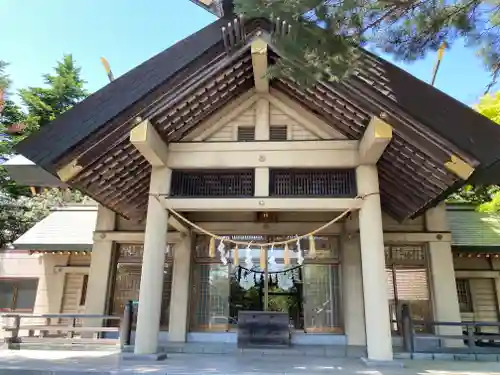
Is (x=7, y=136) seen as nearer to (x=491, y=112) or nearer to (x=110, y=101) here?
(x=110, y=101)

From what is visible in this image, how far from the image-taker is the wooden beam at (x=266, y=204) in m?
5.33

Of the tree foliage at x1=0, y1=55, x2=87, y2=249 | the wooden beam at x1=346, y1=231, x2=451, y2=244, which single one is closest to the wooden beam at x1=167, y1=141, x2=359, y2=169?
the wooden beam at x1=346, y1=231, x2=451, y2=244

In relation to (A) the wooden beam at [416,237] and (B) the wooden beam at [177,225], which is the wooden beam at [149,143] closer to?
(B) the wooden beam at [177,225]

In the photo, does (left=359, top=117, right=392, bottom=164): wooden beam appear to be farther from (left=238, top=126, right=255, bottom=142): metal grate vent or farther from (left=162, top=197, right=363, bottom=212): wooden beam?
(left=238, top=126, right=255, bottom=142): metal grate vent

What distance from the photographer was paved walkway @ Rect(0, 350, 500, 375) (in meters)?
4.31

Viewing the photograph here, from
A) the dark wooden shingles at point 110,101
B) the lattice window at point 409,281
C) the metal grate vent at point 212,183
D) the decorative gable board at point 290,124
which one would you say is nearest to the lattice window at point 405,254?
the lattice window at point 409,281

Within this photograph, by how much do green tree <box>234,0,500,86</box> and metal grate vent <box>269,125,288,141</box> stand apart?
135cm

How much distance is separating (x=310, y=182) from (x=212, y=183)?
5.02ft

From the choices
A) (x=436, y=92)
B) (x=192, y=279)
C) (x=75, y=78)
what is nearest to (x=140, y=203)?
(x=192, y=279)

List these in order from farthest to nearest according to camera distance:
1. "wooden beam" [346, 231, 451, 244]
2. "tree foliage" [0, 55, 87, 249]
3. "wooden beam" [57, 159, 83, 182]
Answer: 1. "tree foliage" [0, 55, 87, 249]
2. "wooden beam" [346, 231, 451, 244]
3. "wooden beam" [57, 159, 83, 182]

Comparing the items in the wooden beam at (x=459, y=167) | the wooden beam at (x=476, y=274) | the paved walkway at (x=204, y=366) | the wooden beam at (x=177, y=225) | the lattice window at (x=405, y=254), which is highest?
the wooden beam at (x=459, y=167)

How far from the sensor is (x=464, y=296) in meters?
8.49

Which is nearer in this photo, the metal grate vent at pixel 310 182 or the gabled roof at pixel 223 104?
the gabled roof at pixel 223 104

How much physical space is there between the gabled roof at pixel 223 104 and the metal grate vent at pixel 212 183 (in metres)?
0.65
